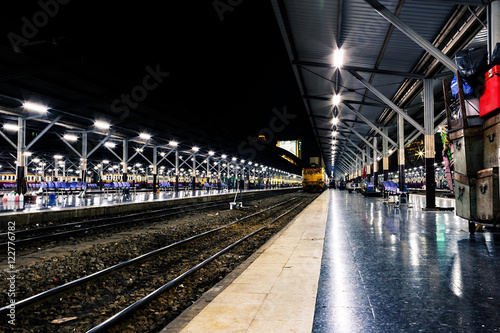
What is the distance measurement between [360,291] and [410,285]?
0.72m

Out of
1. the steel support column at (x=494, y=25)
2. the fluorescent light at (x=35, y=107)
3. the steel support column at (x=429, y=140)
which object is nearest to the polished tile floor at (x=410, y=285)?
the steel support column at (x=494, y=25)

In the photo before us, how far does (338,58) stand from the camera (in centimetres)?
1603

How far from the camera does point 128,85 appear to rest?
15.0 m

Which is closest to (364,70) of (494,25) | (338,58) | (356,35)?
(338,58)

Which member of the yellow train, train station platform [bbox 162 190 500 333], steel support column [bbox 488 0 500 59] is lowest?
train station platform [bbox 162 190 500 333]

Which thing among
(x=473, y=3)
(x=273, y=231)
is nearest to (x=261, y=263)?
(x=273, y=231)

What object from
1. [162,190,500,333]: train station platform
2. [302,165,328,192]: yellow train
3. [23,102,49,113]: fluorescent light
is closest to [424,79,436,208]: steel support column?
[162,190,500,333]: train station platform

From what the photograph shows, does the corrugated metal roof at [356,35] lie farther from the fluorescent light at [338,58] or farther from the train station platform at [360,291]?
the train station platform at [360,291]

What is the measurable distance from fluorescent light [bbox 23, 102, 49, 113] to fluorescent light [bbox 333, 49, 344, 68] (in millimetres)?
16387

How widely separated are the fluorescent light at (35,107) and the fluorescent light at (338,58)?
1639 centimetres

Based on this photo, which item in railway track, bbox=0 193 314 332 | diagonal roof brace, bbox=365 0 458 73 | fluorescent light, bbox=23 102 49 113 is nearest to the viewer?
railway track, bbox=0 193 314 332

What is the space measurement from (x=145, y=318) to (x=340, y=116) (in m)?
28.7

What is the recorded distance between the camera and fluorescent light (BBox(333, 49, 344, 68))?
50.6 ft

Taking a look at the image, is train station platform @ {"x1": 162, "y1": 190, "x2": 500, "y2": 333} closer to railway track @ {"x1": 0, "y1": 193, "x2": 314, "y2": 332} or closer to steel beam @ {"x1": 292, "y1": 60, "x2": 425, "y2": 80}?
railway track @ {"x1": 0, "y1": 193, "x2": 314, "y2": 332}
